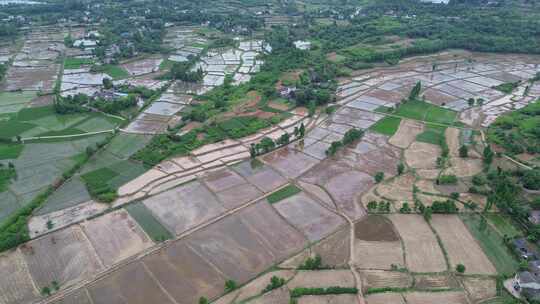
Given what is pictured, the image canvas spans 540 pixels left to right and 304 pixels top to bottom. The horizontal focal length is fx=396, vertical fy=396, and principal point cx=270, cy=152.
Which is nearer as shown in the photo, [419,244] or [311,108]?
[419,244]

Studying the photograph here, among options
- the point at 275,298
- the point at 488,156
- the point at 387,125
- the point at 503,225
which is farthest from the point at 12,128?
the point at 488,156

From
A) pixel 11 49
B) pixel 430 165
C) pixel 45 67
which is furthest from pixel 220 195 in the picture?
pixel 11 49

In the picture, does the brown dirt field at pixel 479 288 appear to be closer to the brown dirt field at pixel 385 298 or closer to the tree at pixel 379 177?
the brown dirt field at pixel 385 298

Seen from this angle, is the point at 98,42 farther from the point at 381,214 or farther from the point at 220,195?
the point at 381,214

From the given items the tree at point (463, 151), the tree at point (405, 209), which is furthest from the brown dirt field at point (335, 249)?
the tree at point (463, 151)

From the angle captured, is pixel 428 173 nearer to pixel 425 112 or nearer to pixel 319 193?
pixel 319 193

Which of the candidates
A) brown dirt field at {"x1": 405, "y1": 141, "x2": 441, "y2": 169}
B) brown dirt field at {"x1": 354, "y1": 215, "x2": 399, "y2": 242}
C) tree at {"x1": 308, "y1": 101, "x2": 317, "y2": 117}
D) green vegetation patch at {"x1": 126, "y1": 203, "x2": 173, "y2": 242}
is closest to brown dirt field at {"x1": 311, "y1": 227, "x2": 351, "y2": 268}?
brown dirt field at {"x1": 354, "y1": 215, "x2": 399, "y2": 242}
